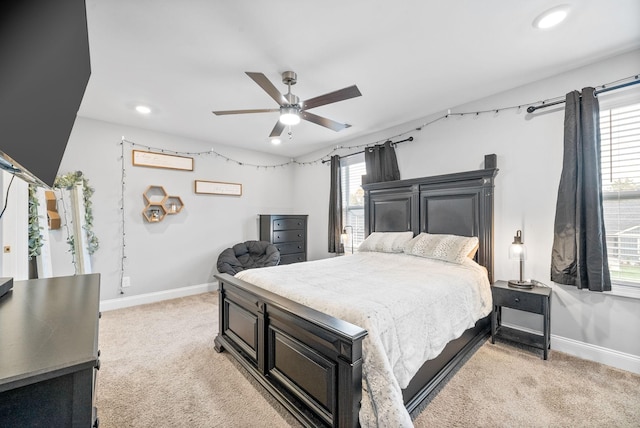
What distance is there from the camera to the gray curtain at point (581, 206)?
2246 millimetres

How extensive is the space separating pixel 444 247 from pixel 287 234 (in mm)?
2831

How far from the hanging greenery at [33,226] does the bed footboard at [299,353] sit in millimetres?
1860

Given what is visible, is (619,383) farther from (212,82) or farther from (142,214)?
(142,214)

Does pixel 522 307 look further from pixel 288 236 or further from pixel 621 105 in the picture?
pixel 288 236

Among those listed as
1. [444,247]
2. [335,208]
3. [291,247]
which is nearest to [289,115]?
[444,247]

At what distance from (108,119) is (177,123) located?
84 cm

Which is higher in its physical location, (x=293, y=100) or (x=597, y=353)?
(x=293, y=100)

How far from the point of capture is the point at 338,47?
2129 mm

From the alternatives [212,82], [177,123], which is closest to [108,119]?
[177,123]

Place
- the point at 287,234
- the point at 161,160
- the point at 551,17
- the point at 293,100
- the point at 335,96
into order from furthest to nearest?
the point at 287,234 → the point at 161,160 → the point at 293,100 → the point at 335,96 → the point at 551,17

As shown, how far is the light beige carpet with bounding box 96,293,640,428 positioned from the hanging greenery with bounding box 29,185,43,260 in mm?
1107

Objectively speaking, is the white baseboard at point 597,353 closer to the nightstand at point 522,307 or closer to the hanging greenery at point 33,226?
the nightstand at point 522,307

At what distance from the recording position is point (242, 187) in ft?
16.3

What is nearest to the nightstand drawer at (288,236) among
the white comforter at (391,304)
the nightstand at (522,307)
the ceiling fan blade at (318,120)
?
the white comforter at (391,304)
